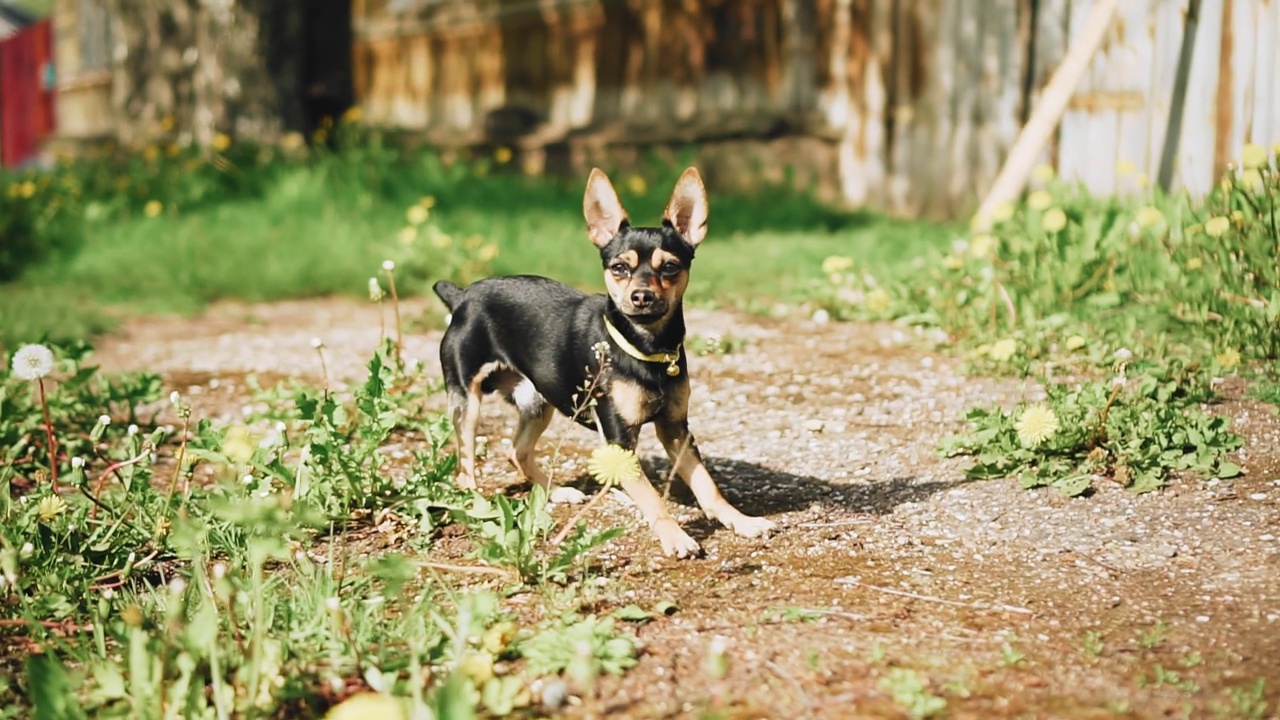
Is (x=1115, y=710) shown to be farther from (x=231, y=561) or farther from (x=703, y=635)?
(x=231, y=561)

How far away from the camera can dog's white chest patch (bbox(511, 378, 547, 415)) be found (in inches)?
172

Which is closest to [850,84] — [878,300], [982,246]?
[878,300]

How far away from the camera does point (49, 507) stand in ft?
10.9

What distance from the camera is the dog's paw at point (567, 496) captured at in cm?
421

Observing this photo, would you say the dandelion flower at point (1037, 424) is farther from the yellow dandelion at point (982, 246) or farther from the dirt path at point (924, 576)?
the yellow dandelion at point (982, 246)

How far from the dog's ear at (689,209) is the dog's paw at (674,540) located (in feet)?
2.92

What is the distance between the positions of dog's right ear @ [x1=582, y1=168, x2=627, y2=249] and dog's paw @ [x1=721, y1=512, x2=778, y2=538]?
2.99 feet

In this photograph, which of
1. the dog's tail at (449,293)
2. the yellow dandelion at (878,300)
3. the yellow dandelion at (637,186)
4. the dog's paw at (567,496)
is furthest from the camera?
the yellow dandelion at (637,186)

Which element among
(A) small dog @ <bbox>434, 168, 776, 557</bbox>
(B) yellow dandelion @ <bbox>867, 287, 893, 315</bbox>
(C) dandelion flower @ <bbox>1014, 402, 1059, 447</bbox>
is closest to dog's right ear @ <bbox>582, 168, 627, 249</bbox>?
(A) small dog @ <bbox>434, 168, 776, 557</bbox>

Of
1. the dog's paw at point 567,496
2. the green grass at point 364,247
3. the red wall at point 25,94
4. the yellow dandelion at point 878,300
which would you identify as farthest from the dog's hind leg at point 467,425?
the red wall at point 25,94

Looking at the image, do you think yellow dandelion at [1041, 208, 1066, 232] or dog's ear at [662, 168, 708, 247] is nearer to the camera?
dog's ear at [662, 168, 708, 247]

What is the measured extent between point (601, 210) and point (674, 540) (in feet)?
3.53

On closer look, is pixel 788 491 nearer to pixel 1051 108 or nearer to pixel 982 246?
pixel 982 246

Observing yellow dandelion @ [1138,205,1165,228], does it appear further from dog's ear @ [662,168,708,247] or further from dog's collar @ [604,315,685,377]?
dog's collar @ [604,315,685,377]
